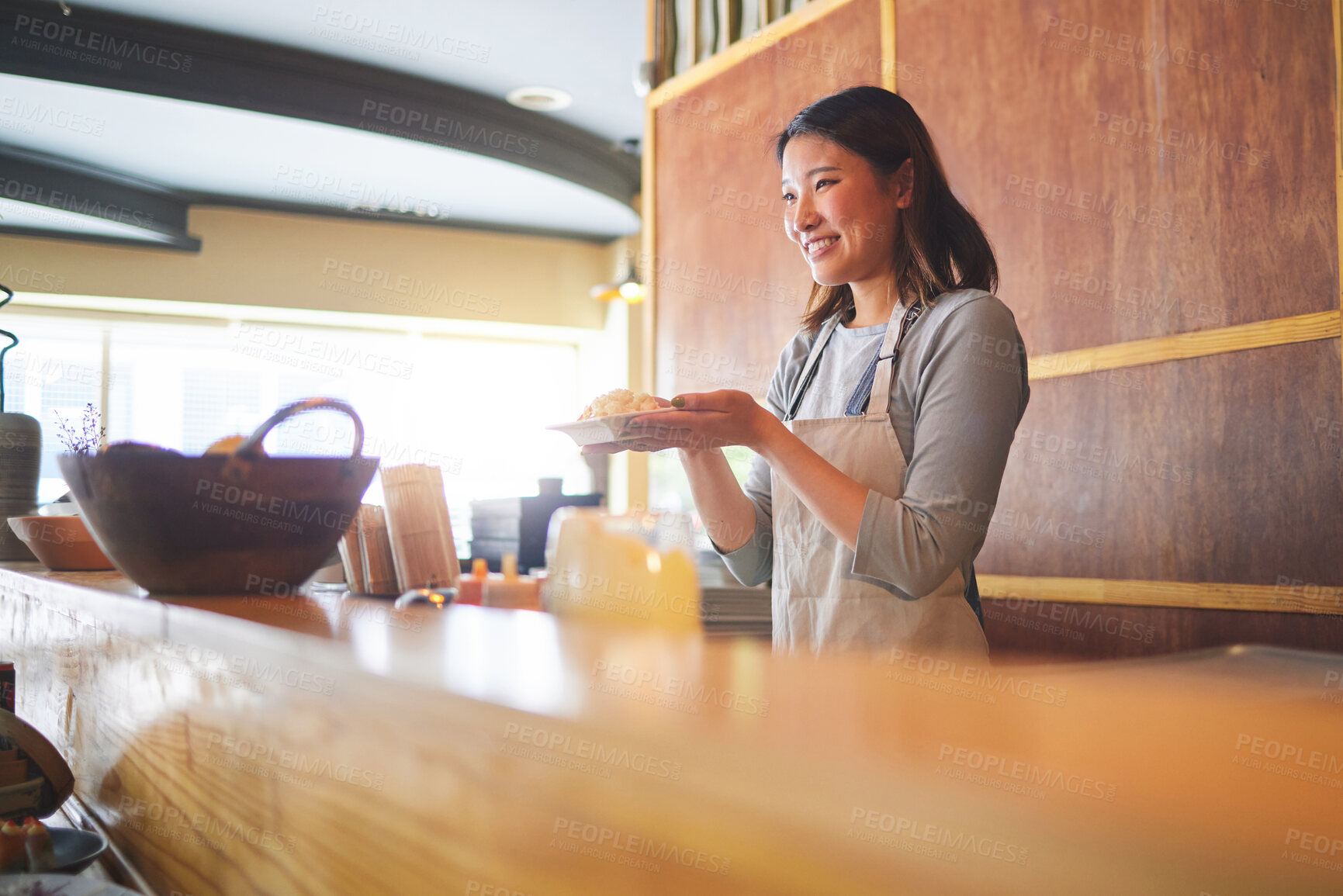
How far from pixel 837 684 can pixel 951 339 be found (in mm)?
919

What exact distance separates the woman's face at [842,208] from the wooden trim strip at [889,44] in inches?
46.4

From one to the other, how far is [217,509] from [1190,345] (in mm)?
1763

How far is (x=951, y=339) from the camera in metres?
1.35

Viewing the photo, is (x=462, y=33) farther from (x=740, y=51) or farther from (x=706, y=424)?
(x=706, y=424)

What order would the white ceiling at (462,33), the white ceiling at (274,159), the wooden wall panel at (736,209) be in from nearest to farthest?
the wooden wall panel at (736,209) → the white ceiling at (462,33) → the white ceiling at (274,159)

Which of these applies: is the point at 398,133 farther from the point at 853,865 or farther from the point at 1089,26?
the point at 853,865

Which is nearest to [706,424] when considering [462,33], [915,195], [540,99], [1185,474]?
[915,195]

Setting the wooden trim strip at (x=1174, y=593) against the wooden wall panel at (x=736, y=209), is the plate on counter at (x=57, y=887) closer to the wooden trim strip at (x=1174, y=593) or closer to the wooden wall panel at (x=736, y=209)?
the wooden trim strip at (x=1174, y=593)

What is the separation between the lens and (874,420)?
147 cm

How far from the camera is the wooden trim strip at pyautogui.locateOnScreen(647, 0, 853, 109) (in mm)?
2809

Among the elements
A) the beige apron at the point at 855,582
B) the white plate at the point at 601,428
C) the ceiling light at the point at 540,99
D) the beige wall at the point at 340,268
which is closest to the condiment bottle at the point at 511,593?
the white plate at the point at 601,428

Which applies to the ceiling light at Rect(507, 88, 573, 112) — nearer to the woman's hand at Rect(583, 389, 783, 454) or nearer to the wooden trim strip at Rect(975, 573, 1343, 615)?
the wooden trim strip at Rect(975, 573, 1343, 615)

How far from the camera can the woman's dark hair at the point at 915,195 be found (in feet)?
4.96

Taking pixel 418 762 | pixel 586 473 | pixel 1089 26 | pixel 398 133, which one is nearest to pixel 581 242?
pixel 586 473
